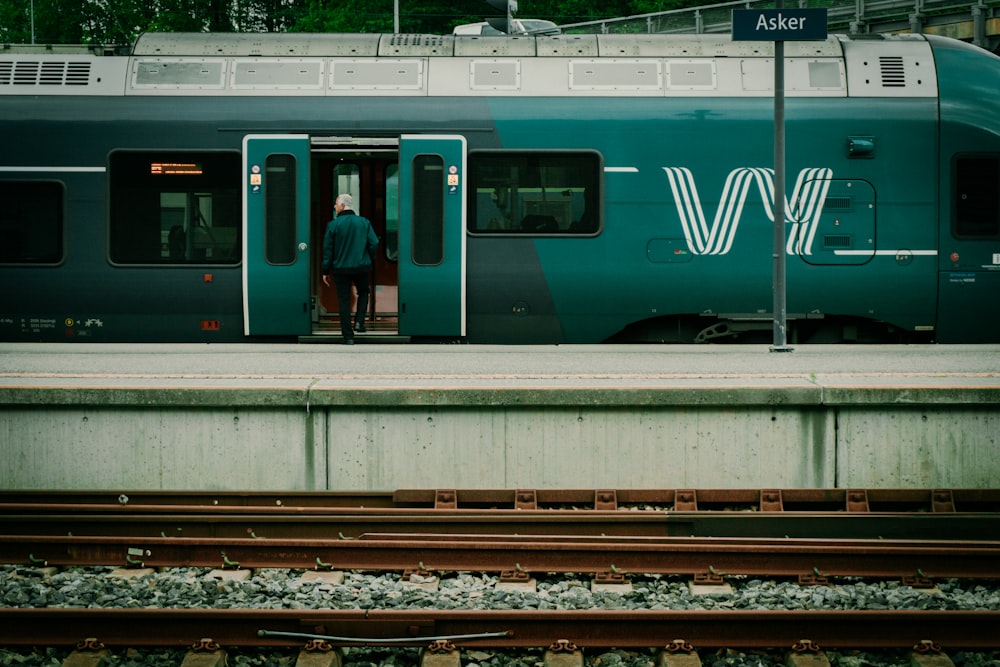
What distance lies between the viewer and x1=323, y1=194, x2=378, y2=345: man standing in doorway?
43.7 feet

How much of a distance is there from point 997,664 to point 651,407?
3.36 metres

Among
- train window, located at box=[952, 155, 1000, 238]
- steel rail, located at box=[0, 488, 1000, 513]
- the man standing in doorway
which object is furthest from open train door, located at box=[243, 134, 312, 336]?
train window, located at box=[952, 155, 1000, 238]

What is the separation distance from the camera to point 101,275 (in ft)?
45.8

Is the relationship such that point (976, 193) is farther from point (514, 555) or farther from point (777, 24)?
point (514, 555)

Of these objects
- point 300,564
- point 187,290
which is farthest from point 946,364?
point 187,290

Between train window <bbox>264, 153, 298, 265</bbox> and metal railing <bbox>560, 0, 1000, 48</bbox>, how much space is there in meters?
12.6

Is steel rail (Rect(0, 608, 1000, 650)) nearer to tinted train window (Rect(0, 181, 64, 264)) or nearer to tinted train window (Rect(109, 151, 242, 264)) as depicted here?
tinted train window (Rect(109, 151, 242, 264))

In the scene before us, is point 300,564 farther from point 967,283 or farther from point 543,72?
point 967,283

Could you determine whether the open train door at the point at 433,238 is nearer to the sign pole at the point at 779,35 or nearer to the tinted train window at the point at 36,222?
the sign pole at the point at 779,35

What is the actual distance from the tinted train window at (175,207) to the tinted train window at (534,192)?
2.74 meters

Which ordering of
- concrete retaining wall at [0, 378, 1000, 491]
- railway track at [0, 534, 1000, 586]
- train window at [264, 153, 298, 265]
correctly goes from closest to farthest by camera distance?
railway track at [0, 534, 1000, 586] → concrete retaining wall at [0, 378, 1000, 491] → train window at [264, 153, 298, 265]

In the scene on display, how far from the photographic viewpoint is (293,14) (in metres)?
43.9

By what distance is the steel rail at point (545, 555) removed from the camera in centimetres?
697

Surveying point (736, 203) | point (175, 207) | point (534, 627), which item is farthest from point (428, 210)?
point (534, 627)
